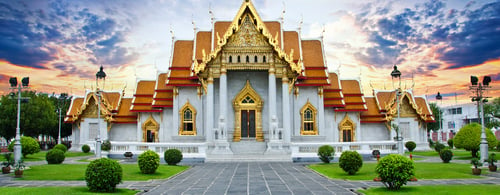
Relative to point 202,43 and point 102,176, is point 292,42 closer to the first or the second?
point 202,43

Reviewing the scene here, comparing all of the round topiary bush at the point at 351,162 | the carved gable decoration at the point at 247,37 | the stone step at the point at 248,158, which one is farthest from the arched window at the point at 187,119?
the round topiary bush at the point at 351,162

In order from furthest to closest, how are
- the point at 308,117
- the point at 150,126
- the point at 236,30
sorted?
the point at 150,126 < the point at 308,117 < the point at 236,30

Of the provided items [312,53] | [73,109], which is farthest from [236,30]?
[73,109]

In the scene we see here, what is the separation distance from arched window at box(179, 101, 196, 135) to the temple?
0.09m

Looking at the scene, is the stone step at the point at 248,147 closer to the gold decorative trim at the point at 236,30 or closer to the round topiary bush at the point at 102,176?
the gold decorative trim at the point at 236,30

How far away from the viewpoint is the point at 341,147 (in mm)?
33344

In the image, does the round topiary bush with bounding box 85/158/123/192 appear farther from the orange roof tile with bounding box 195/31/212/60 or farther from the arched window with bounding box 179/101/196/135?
the orange roof tile with bounding box 195/31/212/60

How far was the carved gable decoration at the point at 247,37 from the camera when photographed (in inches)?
1375

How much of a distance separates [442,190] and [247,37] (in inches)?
891

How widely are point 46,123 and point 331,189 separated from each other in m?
45.2

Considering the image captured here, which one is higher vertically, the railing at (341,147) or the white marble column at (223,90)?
the white marble column at (223,90)

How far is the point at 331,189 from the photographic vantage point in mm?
16094

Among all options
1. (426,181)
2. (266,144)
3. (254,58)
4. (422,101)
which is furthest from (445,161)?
(422,101)

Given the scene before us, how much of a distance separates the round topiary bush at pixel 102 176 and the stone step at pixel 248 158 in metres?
16.6
